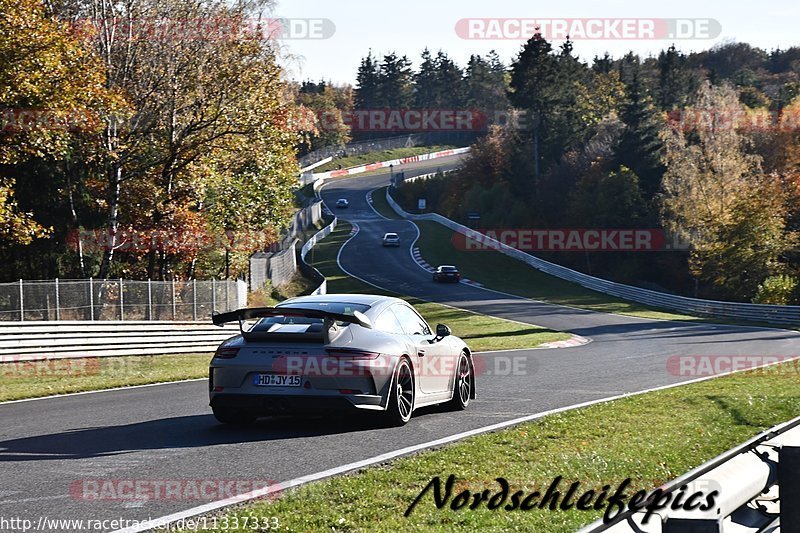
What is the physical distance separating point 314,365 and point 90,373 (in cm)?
1145

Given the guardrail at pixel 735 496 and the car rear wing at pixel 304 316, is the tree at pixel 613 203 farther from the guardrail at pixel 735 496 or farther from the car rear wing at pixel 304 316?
the guardrail at pixel 735 496

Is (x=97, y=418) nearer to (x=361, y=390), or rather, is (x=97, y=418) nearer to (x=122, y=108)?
(x=361, y=390)

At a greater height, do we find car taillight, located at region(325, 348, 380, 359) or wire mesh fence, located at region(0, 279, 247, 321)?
car taillight, located at region(325, 348, 380, 359)

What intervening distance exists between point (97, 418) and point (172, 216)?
25139mm

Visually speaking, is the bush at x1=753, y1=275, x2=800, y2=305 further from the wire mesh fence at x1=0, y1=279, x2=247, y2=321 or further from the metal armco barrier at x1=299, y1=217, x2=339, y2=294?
the wire mesh fence at x1=0, y1=279, x2=247, y2=321

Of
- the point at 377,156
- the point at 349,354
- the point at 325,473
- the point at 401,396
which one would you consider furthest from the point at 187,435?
the point at 377,156

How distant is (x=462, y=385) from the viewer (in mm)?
12664

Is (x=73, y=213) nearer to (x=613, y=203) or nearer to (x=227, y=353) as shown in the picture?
(x=227, y=353)

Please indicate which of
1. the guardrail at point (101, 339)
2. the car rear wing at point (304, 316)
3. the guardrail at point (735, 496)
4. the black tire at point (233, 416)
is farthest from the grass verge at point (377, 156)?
the guardrail at point (735, 496)

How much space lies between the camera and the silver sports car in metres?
10.0

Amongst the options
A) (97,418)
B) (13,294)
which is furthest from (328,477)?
(13,294)

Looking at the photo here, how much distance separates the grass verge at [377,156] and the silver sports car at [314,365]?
12758 centimetres

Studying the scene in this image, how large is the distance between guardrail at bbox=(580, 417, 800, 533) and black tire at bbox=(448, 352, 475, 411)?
6.10 m

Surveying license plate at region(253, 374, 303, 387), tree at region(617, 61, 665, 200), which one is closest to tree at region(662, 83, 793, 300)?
tree at region(617, 61, 665, 200)
